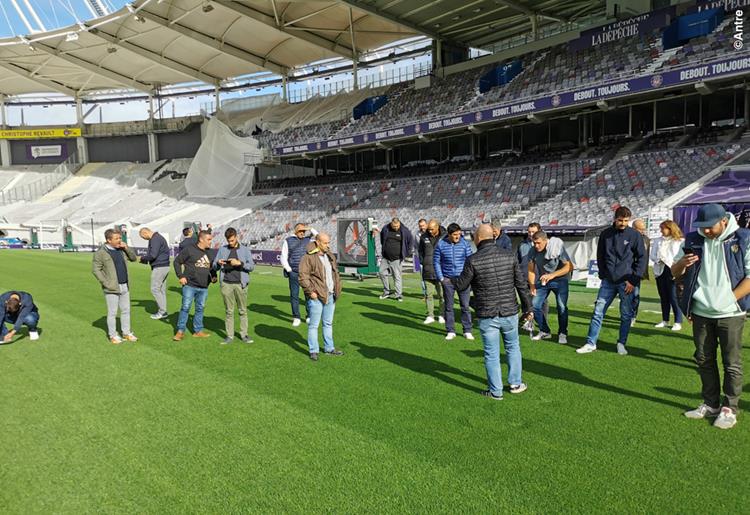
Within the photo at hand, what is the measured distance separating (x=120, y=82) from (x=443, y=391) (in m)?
51.8

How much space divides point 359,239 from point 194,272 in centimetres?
960

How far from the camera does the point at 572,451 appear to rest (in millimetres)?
A: 4383

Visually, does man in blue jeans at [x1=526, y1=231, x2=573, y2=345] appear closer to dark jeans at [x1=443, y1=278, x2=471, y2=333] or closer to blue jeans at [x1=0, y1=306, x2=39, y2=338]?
dark jeans at [x1=443, y1=278, x2=471, y2=333]

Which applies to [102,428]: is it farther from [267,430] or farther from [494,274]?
[494,274]

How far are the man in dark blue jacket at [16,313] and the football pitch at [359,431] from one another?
1.46ft

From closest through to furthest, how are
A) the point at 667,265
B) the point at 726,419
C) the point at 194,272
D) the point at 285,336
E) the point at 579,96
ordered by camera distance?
the point at 726,419
the point at 667,265
the point at 194,272
the point at 285,336
the point at 579,96

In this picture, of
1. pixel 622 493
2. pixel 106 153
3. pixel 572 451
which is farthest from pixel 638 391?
pixel 106 153

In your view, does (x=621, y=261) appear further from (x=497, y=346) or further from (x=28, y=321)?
(x=28, y=321)

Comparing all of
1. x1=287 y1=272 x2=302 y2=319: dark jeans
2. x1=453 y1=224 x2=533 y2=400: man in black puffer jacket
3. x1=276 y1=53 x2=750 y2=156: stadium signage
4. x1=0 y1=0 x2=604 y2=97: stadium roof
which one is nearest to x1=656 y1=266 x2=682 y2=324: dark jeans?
x1=453 y1=224 x2=533 y2=400: man in black puffer jacket

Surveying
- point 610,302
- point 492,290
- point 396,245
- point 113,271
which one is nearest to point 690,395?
point 610,302

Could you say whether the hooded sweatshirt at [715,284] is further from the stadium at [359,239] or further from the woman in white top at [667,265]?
the woman in white top at [667,265]

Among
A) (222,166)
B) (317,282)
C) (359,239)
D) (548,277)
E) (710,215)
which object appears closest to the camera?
(710,215)

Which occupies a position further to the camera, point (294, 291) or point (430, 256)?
point (294, 291)

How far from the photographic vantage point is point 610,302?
23.6 feet
